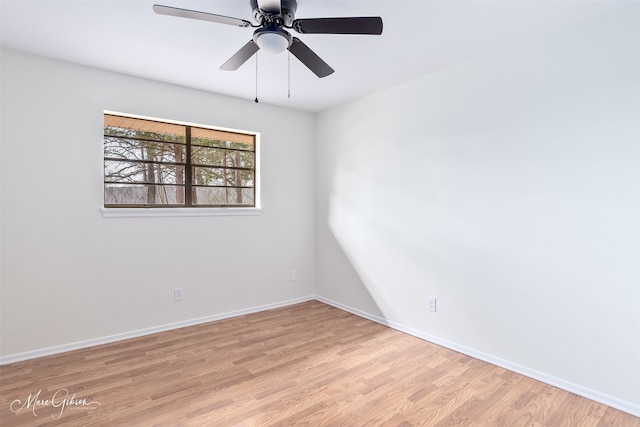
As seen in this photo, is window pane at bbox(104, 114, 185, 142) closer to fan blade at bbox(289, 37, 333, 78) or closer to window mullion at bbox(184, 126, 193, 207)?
window mullion at bbox(184, 126, 193, 207)

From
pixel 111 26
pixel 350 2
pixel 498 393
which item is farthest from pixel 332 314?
pixel 111 26

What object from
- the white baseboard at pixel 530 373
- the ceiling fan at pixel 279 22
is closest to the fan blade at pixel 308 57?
the ceiling fan at pixel 279 22

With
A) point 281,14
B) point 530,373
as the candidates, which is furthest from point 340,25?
point 530,373

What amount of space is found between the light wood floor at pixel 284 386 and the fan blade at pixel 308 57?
6.88 feet

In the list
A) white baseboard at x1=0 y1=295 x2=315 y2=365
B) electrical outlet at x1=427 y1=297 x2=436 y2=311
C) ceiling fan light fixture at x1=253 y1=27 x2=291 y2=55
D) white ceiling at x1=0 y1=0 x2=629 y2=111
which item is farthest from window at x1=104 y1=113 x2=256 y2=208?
electrical outlet at x1=427 y1=297 x2=436 y2=311

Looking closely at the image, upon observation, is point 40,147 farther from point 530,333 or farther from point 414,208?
point 530,333

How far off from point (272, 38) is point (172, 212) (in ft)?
6.88

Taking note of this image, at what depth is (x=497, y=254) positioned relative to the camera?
250 cm

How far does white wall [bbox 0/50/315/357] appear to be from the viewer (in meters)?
2.55

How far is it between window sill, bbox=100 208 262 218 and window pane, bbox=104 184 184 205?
13 cm

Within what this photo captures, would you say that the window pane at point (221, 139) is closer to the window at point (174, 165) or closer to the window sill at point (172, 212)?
the window at point (174, 165)

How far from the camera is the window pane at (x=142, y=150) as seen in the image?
301 cm

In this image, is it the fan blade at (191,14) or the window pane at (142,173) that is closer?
the fan blade at (191,14)

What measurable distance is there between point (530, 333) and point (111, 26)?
3.52 m
